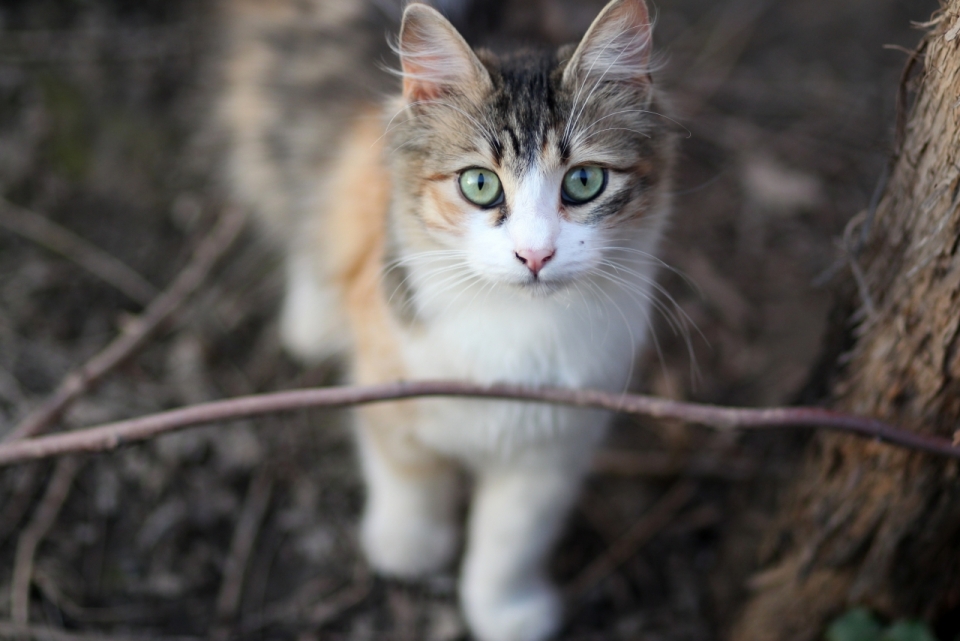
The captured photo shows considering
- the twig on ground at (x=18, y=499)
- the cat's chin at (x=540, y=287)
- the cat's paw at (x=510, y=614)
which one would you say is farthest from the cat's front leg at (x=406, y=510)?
the twig on ground at (x=18, y=499)

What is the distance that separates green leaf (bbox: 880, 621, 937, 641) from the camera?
1663mm

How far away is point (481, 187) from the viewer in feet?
4.66

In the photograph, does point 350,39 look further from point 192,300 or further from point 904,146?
point 904,146

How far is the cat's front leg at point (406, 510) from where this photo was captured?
1.92 m

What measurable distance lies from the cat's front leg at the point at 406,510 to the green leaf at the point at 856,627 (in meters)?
0.96

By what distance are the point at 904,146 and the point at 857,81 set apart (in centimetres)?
214

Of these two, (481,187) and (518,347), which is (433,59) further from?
(518,347)

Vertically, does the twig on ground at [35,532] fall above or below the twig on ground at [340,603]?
above

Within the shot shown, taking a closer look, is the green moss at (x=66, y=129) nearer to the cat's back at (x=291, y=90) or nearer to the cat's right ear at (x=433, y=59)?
the cat's back at (x=291, y=90)

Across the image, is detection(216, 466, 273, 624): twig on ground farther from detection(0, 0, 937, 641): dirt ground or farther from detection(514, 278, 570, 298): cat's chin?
detection(514, 278, 570, 298): cat's chin

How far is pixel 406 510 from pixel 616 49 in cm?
125

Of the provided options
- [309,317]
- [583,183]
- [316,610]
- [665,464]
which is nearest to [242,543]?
[316,610]

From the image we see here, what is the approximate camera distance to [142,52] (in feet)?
9.14

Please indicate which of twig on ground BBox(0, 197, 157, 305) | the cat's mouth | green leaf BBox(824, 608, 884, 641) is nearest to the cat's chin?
the cat's mouth
